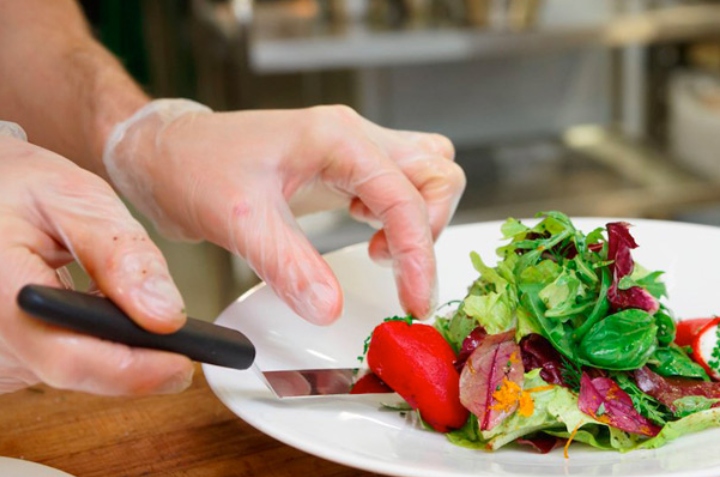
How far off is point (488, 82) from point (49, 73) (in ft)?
6.14

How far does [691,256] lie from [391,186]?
1.16 ft

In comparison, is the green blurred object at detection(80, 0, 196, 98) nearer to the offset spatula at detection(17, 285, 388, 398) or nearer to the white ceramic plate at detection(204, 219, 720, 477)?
the white ceramic plate at detection(204, 219, 720, 477)

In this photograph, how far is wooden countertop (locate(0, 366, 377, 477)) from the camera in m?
0.83

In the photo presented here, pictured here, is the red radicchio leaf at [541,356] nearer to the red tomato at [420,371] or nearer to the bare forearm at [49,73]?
the red tomato at [420,371]

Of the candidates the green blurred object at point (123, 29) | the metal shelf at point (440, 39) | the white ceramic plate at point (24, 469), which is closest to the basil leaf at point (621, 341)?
the white ceramic plate at point (24, 469)

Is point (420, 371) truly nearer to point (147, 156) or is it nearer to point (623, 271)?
point (623, 271)

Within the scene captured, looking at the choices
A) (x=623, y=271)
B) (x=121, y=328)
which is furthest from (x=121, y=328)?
(x=623, y=271)

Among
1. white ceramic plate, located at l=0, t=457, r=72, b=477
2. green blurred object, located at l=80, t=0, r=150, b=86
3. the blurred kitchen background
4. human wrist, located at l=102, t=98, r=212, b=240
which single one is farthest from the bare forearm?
green blurred object, located at l=80, t=0, r=150, b=86

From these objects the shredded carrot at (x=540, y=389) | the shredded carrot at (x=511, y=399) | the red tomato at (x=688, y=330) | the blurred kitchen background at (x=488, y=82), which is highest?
the shredded carrot at (x=511, y=399)

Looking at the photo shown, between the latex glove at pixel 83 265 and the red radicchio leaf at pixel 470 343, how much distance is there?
270 mm

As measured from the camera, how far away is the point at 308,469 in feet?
2.70

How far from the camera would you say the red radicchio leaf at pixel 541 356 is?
2.81ft

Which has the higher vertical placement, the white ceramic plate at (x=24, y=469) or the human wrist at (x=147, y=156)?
the human wrist at (x=147, y=156)

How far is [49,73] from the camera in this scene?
1.30m
